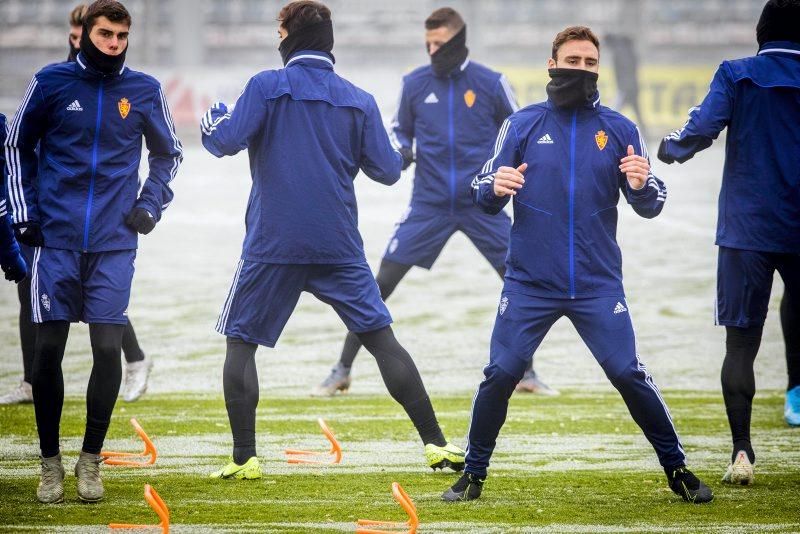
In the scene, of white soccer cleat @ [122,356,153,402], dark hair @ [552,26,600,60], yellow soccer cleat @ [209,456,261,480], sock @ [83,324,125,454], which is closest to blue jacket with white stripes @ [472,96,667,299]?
dark hair @ [552,26,600,60]

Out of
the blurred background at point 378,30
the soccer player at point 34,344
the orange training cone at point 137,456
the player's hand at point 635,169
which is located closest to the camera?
the player's hand at point 635,169

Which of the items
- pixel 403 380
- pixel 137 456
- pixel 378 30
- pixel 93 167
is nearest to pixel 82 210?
pixel 93 167

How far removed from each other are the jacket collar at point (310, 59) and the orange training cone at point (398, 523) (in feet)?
6.75

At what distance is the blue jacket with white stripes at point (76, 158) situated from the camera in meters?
5.84

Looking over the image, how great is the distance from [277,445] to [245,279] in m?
1.36

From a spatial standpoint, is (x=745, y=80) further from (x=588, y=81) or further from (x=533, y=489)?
(x=533, y=489)

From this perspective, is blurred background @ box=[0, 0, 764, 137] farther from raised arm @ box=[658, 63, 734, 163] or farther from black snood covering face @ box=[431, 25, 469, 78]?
raised arm @ box=[658, 63, 734, 163]

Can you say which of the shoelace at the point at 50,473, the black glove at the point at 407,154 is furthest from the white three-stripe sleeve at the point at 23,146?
the black glove at the point at 407,154

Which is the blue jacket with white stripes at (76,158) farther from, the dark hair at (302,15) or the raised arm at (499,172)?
the raised arm at (499,172)

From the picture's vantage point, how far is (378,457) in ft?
22.3

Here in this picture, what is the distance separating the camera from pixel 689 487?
5.66 m

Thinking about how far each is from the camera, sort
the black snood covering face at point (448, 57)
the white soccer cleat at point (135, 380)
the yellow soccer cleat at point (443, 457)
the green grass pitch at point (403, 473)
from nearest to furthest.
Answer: the green grass pitch at point (403, 473) < the yellow soccer cleat at point (443, 457) < the white soccer cleat at point (135, 380) < the black snood covering face at point (448, 57)

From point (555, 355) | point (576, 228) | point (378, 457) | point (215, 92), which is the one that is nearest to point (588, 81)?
point (576, 228)

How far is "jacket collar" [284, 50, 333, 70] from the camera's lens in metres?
6.15
